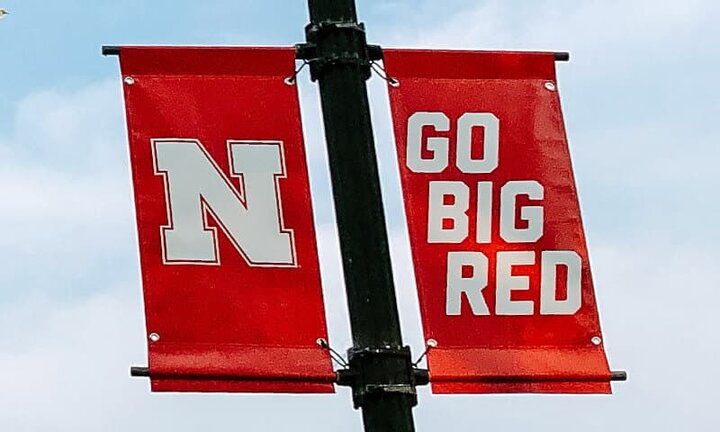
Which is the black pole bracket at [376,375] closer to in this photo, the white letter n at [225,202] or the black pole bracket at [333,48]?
the white letter n at [225,202]

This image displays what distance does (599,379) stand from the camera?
6.26 metres

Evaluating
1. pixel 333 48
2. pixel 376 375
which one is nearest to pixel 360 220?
pixel 376 375

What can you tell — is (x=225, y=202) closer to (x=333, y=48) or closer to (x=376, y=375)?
(x=333, y=48)

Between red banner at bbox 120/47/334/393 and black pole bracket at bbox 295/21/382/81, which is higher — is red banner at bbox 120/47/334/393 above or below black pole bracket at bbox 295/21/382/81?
below

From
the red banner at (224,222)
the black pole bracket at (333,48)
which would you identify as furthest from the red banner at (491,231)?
the red banner at (224,222)

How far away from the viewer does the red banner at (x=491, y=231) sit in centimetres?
609

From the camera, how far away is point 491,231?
6293mm

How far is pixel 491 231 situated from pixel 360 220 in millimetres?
792

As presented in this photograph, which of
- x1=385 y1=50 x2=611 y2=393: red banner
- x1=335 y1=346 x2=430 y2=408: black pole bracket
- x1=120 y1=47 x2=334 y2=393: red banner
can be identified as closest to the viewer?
x1=335 y1=346 x2=430 y2=408: black pole bracket

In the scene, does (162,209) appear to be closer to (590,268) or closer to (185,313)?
(185,313)


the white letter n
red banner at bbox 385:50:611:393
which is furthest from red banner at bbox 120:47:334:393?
red banner at bbox 385:50:611:393

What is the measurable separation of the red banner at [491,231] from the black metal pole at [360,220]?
381 mm

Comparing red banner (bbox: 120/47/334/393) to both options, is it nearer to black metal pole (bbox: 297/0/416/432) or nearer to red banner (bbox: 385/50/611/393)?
black metal pole (bbox: 297/0/416/432)

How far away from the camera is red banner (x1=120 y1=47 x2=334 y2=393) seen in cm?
Result: 584
